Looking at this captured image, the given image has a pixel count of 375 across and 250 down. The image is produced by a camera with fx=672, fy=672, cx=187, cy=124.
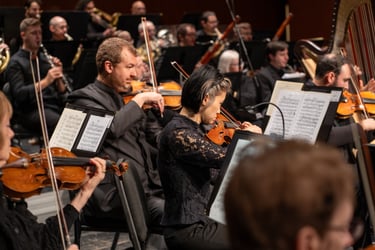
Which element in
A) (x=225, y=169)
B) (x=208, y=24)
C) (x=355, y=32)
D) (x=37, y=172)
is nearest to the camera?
(x=225, y=169)

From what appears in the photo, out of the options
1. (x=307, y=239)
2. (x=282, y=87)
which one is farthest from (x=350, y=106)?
(x=307, y=239)

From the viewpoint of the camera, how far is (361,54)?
310cm

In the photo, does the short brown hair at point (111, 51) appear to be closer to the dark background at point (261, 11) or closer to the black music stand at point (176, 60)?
the black music stand at point (176, 60)

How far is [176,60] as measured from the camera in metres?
6.96

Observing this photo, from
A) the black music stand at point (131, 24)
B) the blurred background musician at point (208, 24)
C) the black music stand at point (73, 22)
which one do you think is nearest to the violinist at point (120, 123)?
the black music stand at point (73, 22)

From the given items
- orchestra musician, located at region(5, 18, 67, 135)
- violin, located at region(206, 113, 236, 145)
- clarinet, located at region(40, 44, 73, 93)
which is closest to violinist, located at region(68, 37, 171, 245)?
violin, located at region(206, 113, 236, 145)

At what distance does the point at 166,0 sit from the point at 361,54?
8.25 meters

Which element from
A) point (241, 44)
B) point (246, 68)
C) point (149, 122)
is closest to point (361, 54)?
point (149, 122)

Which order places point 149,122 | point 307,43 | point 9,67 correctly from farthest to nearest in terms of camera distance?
point 9,67
point 307,43
point 149,122

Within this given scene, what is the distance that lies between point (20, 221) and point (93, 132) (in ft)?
3.18

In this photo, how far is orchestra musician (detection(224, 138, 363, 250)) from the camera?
103 centimetres

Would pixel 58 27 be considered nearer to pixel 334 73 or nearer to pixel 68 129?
pixel 334 73

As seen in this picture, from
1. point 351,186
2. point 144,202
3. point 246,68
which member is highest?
point 351,186

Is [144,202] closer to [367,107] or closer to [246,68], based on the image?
[367,107]
